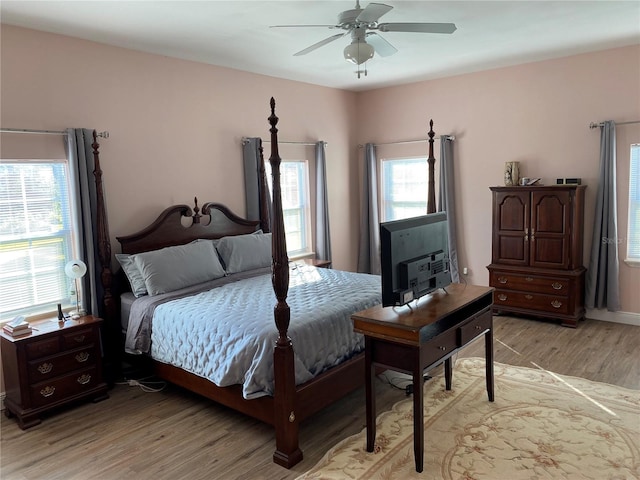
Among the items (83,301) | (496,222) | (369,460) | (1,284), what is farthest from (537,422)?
(1,284)

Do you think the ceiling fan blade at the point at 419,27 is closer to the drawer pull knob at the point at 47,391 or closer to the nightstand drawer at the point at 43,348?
the nightstand drawer at the point at 43,348

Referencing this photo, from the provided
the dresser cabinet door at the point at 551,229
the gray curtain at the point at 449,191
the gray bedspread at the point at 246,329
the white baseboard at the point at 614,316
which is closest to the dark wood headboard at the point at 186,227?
the gray bedspread at the point at 246,329

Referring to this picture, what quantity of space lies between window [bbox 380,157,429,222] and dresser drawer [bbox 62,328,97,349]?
13.7 ft

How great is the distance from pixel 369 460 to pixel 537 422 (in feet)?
A: 3.86

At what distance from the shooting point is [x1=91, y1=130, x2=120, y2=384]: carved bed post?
396 cm

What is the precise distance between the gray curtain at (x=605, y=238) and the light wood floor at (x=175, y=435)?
0.94m

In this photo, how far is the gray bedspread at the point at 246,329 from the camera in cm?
297

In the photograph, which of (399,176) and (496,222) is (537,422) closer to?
(496,222)

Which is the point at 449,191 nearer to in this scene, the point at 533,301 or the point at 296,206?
the point at 533,301

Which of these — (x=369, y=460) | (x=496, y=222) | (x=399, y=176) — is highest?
(x=399, y=176)

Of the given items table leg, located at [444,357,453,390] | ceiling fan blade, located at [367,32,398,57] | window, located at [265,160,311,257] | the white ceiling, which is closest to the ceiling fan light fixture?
ceiling fan blade, located at [367,32,398,57]

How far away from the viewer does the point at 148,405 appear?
143 inches

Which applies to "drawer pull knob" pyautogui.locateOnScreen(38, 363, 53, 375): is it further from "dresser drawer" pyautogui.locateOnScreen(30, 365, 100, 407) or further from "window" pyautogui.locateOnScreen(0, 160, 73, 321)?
"window" pyautogui.locateOnScreen(0, 160, 73, 321)

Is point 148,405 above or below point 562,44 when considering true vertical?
below
